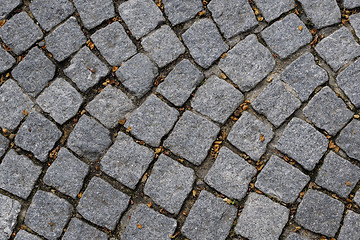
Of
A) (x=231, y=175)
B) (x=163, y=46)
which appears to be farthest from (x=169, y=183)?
(x=163, y=46)

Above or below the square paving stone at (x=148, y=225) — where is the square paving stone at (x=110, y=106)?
above

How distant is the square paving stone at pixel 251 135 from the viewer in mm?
2500

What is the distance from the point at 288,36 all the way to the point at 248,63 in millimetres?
376

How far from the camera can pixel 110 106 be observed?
8.45 feet

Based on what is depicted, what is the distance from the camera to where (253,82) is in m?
2.54

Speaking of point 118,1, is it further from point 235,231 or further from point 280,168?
point 235,231

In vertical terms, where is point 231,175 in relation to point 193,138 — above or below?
below

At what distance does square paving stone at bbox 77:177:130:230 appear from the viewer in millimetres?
2496

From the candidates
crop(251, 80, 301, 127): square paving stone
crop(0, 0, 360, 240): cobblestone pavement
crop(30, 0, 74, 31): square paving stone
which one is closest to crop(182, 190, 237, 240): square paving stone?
crop(0, 0, 360, 240): cobblestone pavement

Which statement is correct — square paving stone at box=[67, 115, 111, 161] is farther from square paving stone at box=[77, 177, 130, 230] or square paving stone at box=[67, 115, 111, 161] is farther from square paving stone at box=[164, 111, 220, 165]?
square paving stone at box=[164, 111, 220, 165]

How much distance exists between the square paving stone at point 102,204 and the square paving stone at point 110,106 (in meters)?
0.47

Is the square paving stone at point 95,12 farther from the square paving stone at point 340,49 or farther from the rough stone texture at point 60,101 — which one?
the square paving stone at point 340,49

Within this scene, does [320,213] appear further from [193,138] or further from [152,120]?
[152,120]

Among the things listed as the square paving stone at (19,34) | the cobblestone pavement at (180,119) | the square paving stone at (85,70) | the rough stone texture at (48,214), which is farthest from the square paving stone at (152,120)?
the square paving stone at (19,34)
